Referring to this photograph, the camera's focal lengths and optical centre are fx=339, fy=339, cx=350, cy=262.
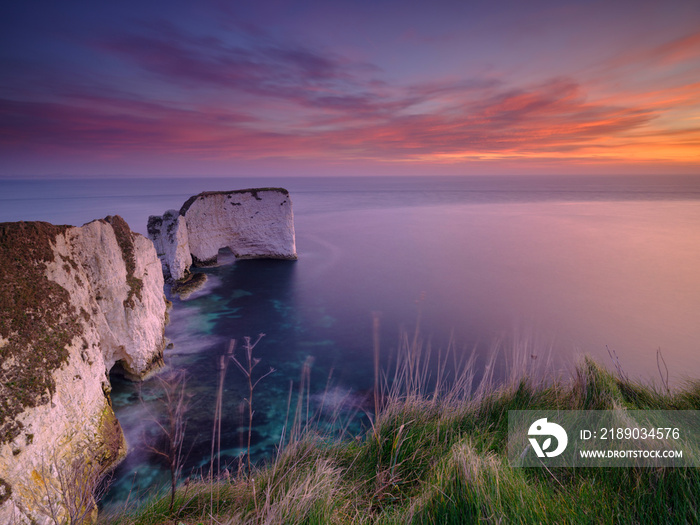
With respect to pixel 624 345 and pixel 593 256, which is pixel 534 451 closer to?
pixel 624 345

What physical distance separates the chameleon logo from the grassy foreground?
24cm

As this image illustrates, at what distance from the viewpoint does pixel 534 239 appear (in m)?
27.0

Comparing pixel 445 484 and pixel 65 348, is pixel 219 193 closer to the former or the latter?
pixel 65 348

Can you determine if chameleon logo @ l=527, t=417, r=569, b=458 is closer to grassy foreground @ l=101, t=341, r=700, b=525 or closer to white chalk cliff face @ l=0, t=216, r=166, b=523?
grassy foreground @ l=101, t=341, r=700, b=525

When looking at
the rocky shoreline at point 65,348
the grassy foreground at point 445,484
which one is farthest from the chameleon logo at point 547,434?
the rocky shoreline at point 65,348

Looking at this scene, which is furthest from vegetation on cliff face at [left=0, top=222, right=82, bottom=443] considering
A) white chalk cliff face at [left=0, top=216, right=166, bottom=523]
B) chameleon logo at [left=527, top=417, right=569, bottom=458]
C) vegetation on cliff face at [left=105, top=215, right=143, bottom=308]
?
chameleon logo at [left=527, top=417, right=569, bottom=458]

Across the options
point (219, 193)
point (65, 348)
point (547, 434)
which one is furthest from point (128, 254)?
point (219, 193)

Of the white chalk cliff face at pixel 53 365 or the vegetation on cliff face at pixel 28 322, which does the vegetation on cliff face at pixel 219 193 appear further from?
the vegetation on cliff face at pixel 28 322

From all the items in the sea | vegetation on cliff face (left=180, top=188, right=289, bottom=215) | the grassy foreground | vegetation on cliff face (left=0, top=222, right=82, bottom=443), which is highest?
vegetation on cliff face (left=180, top=188, right=289, bottom=215)

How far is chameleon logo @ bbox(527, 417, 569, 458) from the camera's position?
3318 millimetres

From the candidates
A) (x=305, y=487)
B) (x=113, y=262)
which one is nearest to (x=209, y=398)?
(x=113, y=262)

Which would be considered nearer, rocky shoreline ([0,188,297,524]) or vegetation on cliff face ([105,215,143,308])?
rocky shoreline ([0,188,297,524])

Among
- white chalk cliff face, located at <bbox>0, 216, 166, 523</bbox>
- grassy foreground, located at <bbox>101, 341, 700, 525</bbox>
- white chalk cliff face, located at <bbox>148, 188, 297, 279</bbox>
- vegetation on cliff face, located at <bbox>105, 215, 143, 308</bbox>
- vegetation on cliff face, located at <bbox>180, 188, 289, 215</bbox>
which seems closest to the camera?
grassy foreground, located at <bbox>101, 341, 700, 525</bbox>

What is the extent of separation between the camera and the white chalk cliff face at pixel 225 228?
53.2ft
